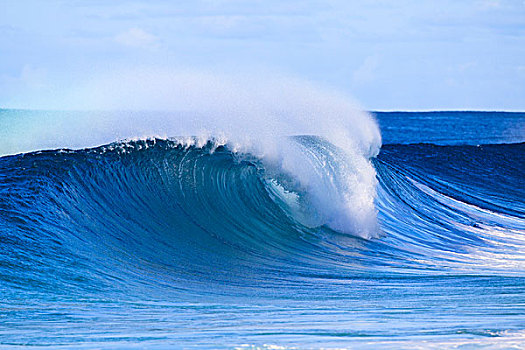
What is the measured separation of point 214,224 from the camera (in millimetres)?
10094

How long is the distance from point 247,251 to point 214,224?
976mm

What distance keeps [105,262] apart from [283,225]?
11.4 feet

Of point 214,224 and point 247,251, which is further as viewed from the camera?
point 214,224

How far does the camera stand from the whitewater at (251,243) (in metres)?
5.03

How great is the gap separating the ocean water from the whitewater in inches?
1.1

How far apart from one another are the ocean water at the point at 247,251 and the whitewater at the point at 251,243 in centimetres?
3

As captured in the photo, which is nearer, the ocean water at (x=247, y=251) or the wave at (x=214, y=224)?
the ocean water at (x=247, y=251)

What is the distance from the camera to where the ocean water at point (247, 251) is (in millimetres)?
4945

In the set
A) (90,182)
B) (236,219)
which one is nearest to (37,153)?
(90,182)

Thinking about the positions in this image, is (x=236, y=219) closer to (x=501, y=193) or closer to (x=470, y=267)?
(x=470, y=267)

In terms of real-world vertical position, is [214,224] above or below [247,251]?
above

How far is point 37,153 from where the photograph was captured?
1143 centimetres

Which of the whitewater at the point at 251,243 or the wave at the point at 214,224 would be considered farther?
the wave at the point at 214,224

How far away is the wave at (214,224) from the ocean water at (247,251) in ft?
0.09
